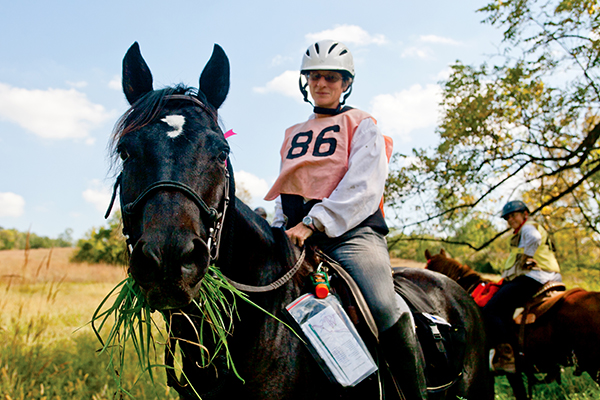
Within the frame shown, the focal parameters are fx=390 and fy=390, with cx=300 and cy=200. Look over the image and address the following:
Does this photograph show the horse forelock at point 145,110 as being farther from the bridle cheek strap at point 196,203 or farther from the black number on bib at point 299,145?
the black number on bib at point 299,145

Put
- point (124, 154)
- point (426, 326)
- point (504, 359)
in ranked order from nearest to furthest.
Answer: point (124, 154) → point (426, 326) → point (504, 359)

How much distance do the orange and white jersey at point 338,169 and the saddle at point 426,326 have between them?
0.30 m

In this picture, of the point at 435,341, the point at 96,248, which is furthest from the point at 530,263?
the point at 96,248

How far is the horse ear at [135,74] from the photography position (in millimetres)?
2248

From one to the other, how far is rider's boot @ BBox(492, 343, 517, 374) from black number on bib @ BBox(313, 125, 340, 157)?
524 centimetres

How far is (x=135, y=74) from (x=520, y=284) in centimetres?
631

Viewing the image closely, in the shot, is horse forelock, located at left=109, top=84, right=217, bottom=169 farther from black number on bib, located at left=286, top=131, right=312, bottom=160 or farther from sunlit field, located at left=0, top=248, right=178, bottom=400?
sunlit field, located at left=0, top=248, right=178, bottom=400

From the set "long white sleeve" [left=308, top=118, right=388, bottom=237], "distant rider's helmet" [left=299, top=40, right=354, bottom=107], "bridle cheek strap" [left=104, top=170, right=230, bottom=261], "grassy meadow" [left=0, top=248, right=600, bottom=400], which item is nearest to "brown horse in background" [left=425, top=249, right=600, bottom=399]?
"grassy meadow" [left=0, top=248, right=600, bottom=400]

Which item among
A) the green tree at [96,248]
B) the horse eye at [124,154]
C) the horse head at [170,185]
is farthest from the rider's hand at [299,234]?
the green tree at [96,248]

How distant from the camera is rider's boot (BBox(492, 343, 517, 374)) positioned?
5.91m

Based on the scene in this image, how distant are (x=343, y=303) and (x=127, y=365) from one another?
5019 millimetres

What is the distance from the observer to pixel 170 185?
5.23 feet

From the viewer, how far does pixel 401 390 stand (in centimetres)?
243

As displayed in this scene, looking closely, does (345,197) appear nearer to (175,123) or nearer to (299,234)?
(299,234)
